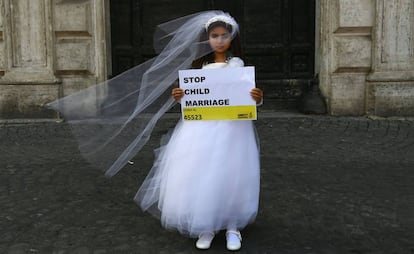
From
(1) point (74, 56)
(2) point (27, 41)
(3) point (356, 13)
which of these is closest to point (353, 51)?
(3) point (356, 13)

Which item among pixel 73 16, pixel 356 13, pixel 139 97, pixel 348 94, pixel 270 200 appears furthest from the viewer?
pixel 73 16

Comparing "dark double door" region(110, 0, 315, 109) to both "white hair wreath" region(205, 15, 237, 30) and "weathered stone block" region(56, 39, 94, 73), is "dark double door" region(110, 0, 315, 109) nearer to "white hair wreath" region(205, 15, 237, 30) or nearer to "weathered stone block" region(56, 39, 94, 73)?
"weathered stone block" region(56, 39, 94, 73)

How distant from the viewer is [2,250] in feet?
11.3

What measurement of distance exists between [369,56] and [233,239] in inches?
227

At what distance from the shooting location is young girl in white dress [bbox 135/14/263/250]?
11.0ft

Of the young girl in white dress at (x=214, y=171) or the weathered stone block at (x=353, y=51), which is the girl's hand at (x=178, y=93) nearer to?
the young girl in white dress at (x=214, y=171)

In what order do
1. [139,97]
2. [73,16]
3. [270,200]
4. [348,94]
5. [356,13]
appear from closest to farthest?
[139,97], [270,200], [356,13], [348,94], [73,16]

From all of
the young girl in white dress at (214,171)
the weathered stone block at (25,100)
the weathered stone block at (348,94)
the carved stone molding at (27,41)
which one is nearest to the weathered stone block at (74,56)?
the carved stone molding at (27,41)

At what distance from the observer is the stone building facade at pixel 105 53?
834 cm

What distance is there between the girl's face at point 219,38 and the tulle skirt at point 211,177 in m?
0.46

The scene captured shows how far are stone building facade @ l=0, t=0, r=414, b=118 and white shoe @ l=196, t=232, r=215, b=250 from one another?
5.44m

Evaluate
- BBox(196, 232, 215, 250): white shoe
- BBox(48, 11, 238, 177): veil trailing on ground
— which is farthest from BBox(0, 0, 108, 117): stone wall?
BBox(196, 232, 215, 250): white shoe

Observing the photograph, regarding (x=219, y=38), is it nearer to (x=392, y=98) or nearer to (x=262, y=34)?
(x=392, y=98)

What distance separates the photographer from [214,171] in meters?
3.36
